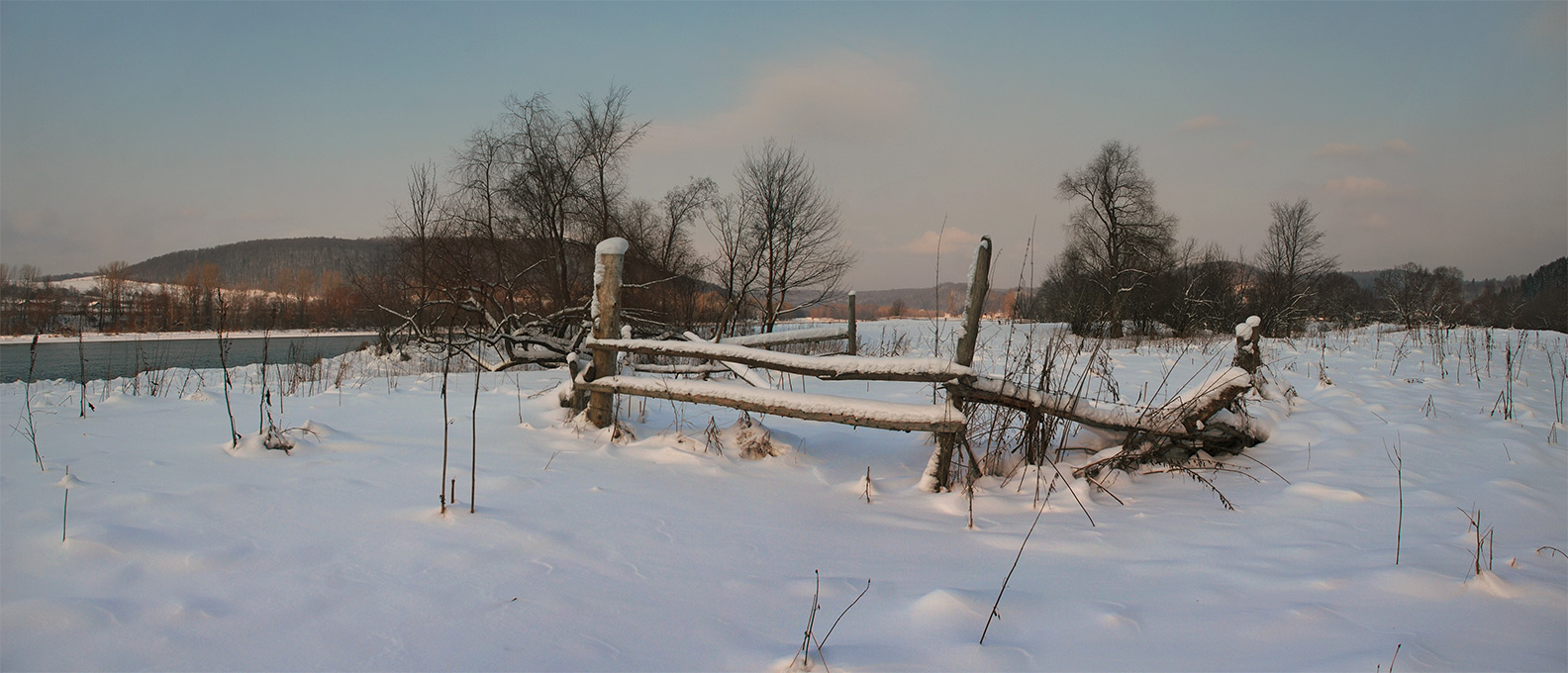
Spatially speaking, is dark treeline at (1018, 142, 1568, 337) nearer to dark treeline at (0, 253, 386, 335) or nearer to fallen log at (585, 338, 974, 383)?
fallen log at (585, 338, 974, 383)

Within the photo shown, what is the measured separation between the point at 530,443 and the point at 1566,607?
4.75m

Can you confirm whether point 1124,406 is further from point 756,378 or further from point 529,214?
point 529,214

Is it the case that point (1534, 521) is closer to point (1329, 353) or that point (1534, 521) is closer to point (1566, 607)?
point (1566, 607)

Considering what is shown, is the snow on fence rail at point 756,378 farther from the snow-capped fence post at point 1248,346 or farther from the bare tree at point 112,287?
the bare tree at point 112,287

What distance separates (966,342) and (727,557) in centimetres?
202

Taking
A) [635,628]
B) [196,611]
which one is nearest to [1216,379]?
[635,628]

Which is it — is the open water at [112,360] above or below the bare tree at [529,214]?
below

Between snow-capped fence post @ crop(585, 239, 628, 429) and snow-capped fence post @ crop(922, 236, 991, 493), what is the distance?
2.46m

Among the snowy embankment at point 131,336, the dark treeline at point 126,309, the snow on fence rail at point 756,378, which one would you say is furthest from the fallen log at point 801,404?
the snowy embankment at point 131,336

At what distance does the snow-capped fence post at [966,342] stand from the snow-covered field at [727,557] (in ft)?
0.61

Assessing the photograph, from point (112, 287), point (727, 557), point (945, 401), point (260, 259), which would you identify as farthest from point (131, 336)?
point (260, 259)

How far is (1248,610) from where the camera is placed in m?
2.01

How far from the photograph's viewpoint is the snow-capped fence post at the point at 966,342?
371 cm

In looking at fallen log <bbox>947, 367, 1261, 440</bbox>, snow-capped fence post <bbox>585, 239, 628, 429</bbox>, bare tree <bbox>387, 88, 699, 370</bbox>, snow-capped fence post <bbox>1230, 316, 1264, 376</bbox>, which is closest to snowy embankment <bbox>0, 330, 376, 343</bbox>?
bare tree <bbox>387, 88, 699, 370</bbox>
